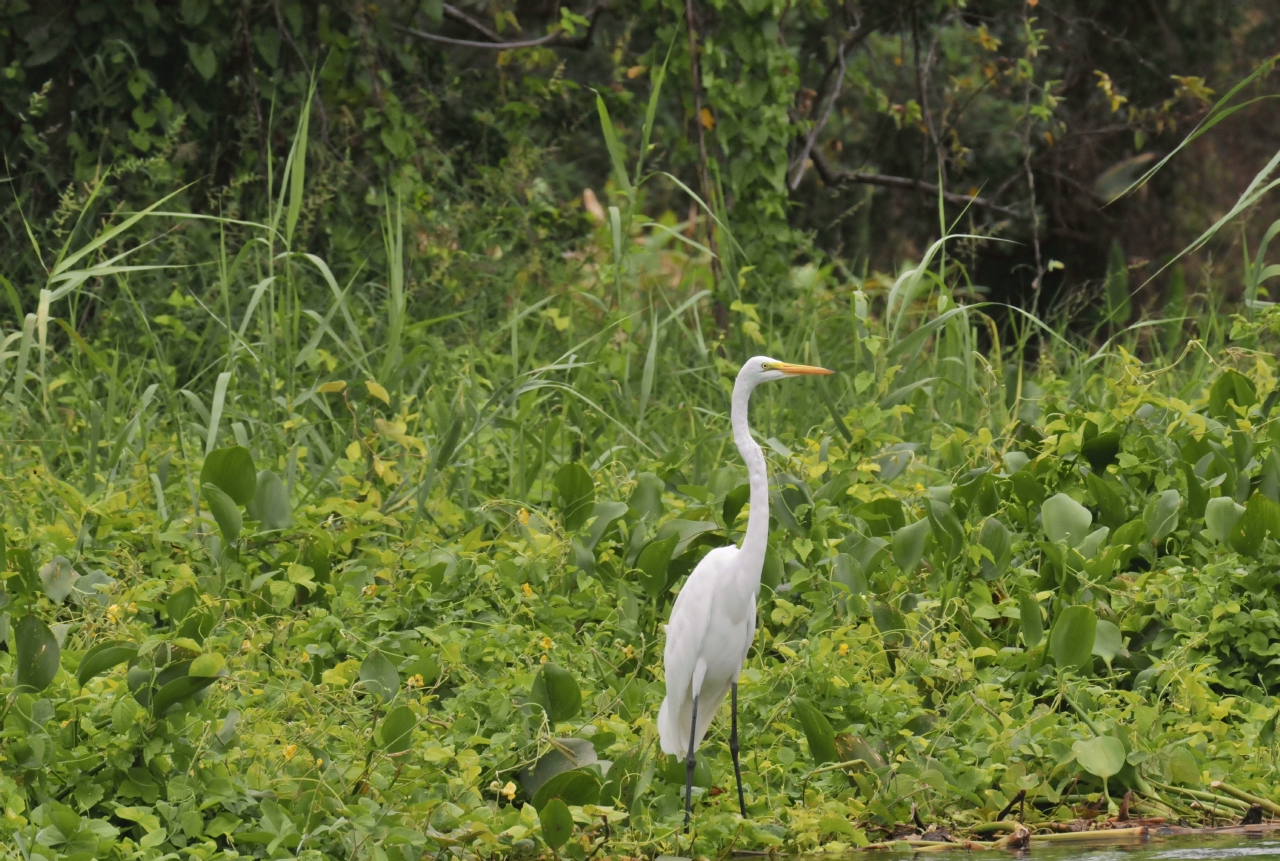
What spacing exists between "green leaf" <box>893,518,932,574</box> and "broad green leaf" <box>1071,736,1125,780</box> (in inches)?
32.2

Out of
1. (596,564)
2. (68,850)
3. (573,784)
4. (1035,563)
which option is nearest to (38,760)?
(68,850)

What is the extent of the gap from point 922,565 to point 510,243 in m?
3.35

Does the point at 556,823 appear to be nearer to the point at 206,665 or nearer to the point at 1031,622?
the point at 206,665

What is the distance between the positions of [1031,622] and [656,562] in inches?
36.2

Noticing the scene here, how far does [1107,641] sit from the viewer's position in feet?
11.2

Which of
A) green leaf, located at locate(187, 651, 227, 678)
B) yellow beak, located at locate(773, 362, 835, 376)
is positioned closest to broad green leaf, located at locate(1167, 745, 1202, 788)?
yellow beak, located at locate(773, 362, 835, 376)

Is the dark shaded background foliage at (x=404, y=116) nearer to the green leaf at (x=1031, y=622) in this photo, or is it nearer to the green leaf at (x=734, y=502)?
the green leaf at (x=734, y=502)

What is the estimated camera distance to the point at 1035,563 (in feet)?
12.8

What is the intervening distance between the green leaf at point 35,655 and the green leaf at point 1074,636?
209 cm

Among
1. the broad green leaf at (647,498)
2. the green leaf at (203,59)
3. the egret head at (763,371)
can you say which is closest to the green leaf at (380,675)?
the egret head at (763,371)

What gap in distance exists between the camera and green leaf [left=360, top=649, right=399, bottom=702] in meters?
3.08

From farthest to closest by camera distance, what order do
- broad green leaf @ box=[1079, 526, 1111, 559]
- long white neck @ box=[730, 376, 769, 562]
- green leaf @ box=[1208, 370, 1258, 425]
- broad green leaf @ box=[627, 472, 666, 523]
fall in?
green leaf @ box=[1208, 370, 1258, 425] < broad green leaf @ box=[627, 472, 666, 523] < broad green leaf @ box=[1079, 526, 1111, 559] < long white neck @ box=[730, 376, 769, 562]

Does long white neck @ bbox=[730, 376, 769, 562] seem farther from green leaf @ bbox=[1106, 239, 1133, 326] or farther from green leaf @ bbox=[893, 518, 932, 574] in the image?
→ green leaf @ bbox=[1106, 239, 1133, 326]

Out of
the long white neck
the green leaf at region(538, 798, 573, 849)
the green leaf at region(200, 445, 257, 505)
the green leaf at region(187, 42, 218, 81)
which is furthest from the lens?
the green leaf at region(187, 42, 218, 81)
